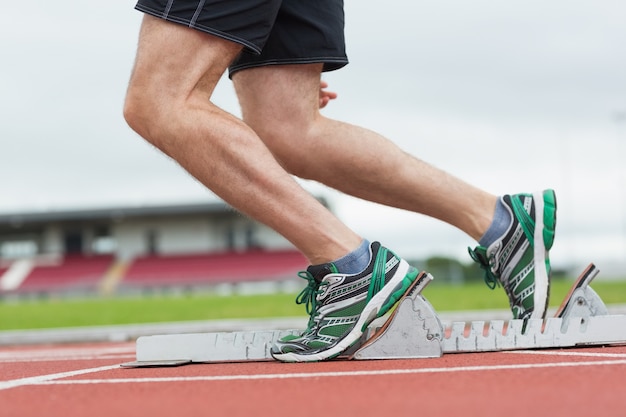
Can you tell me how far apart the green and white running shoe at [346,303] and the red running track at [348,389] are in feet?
0.24

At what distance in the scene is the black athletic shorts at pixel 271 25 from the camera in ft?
7.59

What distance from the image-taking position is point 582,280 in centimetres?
269

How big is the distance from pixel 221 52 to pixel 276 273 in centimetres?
3932

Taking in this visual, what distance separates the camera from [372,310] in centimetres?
240

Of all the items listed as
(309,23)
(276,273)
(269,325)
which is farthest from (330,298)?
(276,273)

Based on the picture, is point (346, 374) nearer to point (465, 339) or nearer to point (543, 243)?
point (465, 339)

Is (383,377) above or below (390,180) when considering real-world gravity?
below

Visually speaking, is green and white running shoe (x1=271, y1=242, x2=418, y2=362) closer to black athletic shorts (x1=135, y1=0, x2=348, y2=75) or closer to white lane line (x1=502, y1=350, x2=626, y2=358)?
white lane line (x1=502, y1=350, x2=626, y2=358)

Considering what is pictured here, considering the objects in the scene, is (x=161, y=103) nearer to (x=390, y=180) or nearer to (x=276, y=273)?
(x=390, y=180)

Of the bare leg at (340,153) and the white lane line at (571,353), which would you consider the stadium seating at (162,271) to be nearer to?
the bare leg at (340,153)

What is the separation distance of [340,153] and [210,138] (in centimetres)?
59

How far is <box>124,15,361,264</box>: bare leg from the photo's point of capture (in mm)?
2359

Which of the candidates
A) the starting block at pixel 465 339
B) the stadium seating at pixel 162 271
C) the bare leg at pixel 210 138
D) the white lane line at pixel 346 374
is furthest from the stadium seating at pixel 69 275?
the white lane line at pixel 346 374

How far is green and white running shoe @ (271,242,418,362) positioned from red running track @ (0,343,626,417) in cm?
7
